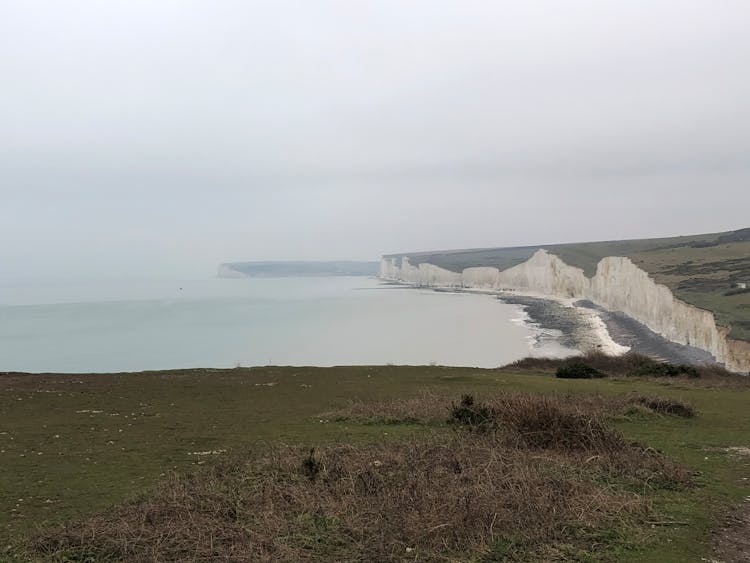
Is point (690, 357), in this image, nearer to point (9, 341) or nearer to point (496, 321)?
point (496, 321)

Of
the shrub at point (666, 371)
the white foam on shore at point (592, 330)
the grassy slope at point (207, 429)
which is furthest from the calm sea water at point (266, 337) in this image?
the grassy slope at point (207, 429)

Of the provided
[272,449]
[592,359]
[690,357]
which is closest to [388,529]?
[272,449]

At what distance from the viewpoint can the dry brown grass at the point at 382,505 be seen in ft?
23.4

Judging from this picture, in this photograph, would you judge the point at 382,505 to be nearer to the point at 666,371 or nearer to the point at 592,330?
the point at 666,371

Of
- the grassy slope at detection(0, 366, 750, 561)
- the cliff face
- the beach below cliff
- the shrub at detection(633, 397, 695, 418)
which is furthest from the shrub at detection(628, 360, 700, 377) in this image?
the cliff face

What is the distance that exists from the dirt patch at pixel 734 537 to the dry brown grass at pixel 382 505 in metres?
1.01

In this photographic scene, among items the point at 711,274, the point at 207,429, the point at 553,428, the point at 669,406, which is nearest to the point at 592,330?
the point at 711,274

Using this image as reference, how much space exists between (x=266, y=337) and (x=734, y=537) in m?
83.9

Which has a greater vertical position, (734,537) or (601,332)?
(734,537)

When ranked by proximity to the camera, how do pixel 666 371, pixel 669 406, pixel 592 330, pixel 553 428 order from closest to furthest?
pixel 553 428 → pixel 669 406 → pixel 666 371 → pixel 592 330

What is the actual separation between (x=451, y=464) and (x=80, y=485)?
258 inches

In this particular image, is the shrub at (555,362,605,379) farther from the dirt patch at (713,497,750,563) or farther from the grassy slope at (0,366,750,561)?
the dirt patch at (713,497,750,563)

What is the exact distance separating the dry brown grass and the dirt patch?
39.7 inches

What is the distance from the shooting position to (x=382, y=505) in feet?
27.5
